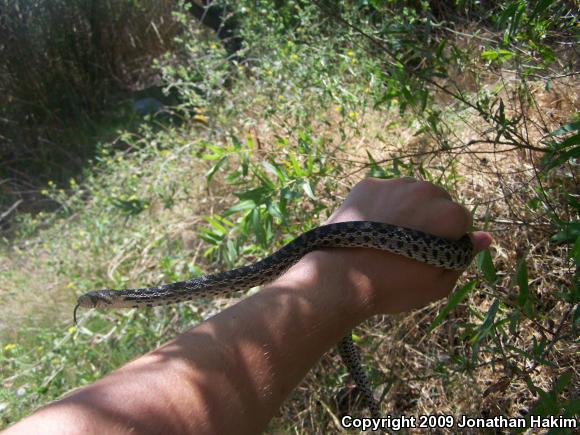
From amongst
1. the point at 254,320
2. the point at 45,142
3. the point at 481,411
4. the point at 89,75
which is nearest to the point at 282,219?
the point at 254,320

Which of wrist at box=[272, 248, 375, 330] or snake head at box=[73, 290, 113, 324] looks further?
snake head at box=[73, 290, 113, 324]

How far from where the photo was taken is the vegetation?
2.52 metres

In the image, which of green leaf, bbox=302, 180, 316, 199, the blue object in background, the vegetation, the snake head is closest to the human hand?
the vegetation

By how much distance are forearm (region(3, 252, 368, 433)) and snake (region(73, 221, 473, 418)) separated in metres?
0.22

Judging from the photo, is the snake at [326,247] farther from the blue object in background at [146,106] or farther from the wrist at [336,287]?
the blue object in background at [146,106]

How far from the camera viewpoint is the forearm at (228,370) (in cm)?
142

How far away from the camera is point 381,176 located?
107 inches

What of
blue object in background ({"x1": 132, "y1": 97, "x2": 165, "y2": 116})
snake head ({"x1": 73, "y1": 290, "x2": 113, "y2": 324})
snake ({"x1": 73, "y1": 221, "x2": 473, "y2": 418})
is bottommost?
blue object in background ({"x1": 132, "y1": 97, "x2": 165, "y2": 116})

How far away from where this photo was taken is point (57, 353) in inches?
148

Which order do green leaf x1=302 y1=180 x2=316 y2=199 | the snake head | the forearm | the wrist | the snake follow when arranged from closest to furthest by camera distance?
the forearm, the wrist, the snake, green leaf x1=302 y1=180 x2=316 y2=199, the snake head

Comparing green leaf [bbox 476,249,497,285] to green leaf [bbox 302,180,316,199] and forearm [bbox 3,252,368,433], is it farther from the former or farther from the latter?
green leaf [bbox 302,180,316,199]

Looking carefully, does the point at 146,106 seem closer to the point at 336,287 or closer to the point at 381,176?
the point at 381,176

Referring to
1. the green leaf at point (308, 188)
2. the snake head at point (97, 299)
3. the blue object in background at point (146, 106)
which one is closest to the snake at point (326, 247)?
the snake head at point (97, 299)

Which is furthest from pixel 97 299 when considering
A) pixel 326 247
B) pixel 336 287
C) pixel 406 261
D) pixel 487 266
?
pixel 487 266
